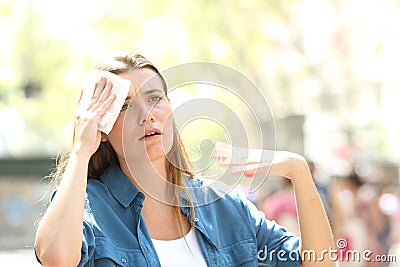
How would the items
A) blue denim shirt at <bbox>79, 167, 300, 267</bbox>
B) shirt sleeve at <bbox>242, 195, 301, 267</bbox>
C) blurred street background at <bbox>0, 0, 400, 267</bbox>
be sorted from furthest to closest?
blurred street background at <bbox>0, 0, 400, 267</bbox>
shirt sleeve at <bbox>242, 195, 301, 267</bbox>
blue denim shirt at <bbox>79, 167, 300, 267</bbox>

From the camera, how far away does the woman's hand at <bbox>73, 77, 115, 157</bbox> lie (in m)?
2.24

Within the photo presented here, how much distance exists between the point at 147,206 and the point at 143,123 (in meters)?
0.25

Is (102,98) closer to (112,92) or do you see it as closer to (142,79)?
(112,92)

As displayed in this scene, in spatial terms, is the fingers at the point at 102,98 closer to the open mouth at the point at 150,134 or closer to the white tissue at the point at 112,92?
the white tissue at the point at 112,92

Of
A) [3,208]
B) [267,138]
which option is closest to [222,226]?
[267,138]

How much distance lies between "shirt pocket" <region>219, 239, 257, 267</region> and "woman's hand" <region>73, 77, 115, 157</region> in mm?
468

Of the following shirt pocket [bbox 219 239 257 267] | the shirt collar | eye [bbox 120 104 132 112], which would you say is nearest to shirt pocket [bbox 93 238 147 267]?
the shirt collar

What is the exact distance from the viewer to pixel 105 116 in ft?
7.43

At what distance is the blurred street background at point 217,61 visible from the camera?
9.64 metres

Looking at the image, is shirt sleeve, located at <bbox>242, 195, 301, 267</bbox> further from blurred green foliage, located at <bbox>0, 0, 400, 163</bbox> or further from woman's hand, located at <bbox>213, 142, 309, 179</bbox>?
blurred green foliage, located at <bbox>0, 0, 400, 163</bbox>

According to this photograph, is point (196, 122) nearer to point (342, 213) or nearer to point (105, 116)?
point (105, 116)

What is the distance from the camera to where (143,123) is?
230cm

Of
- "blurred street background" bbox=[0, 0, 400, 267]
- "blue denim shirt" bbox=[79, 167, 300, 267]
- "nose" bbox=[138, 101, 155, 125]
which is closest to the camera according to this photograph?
"blue denim shirt" bbox=[79, 167, 300, 267]

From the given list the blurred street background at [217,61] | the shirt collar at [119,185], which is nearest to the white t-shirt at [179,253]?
the shirt collar at [119,185]
